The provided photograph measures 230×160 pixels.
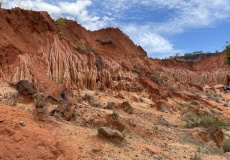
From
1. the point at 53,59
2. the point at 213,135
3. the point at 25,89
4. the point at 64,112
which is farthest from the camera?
the point at 53,59

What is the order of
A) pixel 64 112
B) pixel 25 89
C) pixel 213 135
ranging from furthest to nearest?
pixel 213 135
pixel 25 89
pixel 64 112

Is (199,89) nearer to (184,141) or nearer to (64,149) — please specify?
(184,141)

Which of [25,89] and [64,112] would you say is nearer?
[64,112]

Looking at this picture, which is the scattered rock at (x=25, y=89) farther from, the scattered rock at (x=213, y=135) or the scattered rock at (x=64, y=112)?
the scattered rock at (x=213, y=135)

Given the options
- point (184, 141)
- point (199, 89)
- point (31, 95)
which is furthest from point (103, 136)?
point (199, 89)

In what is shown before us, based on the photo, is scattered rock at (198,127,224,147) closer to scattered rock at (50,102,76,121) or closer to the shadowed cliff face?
scattered rock at (50,102,76,121)

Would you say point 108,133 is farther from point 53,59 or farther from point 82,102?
point 53,59

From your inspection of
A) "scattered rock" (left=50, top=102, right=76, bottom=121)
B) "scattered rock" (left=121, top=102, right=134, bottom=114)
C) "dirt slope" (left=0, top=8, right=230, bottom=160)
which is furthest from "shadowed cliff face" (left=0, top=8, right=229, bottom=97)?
"scattered rock" (left=50, top=102, right=76, bottom=121)

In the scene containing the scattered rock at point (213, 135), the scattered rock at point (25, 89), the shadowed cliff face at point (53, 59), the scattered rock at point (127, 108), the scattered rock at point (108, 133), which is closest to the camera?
the scattered rock at point (108, 133)

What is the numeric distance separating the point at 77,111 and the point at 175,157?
3.83m

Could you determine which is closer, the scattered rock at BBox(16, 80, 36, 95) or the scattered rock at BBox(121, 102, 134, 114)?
the scattered rock at BBox(16, 80, 36, 95)

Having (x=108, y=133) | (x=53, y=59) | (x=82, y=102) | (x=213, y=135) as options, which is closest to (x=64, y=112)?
(x=108, y=133)

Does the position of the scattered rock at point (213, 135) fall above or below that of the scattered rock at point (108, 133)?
below

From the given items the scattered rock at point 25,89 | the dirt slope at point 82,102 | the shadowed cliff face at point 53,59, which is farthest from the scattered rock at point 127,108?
the scattered rock at point 25,89
